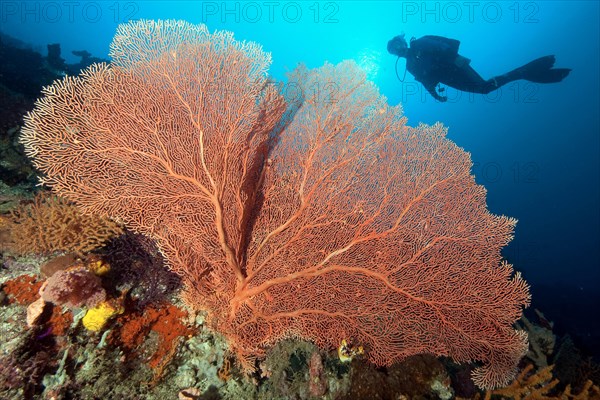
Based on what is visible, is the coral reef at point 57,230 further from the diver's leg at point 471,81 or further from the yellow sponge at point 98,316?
the diver's leg at point 471,81

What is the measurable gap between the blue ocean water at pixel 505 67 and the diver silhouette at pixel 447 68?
31.4m

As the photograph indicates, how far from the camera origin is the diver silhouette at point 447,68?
10156 mm

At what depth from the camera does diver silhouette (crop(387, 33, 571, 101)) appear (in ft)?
33.3

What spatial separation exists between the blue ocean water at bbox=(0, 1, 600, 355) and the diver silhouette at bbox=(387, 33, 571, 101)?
31406 millimetres

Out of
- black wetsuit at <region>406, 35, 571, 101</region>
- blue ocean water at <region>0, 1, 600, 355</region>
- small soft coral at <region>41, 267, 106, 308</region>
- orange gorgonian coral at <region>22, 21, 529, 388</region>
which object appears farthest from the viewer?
blue ocean water at <region>0, 1, 600, 355</region>

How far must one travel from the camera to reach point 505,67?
82.7m

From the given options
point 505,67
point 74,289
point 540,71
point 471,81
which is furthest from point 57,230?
point 505,67

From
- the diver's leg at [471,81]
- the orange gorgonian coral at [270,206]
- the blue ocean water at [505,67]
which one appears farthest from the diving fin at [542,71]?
the blue ocean water at [505,67]

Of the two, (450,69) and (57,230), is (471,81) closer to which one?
(450,69)

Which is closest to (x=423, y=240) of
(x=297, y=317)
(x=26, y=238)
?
(x=297, y=317)

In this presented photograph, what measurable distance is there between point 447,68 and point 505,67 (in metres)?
96.7

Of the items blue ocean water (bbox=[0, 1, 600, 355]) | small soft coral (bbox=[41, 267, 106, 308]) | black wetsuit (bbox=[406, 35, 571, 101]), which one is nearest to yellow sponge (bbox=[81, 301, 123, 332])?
small soft coral (bbox=[41, 267, 106, 308])

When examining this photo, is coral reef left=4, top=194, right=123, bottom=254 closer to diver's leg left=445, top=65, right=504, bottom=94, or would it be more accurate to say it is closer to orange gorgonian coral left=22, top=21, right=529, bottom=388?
orange gorgonian coral left=22, top=21, right=529, bottom=388

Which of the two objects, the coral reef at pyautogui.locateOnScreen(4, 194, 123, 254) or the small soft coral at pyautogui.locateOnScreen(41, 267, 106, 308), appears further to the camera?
the coral reef at pyautogui.locateOnScreen(4, 194, 123, 254)
